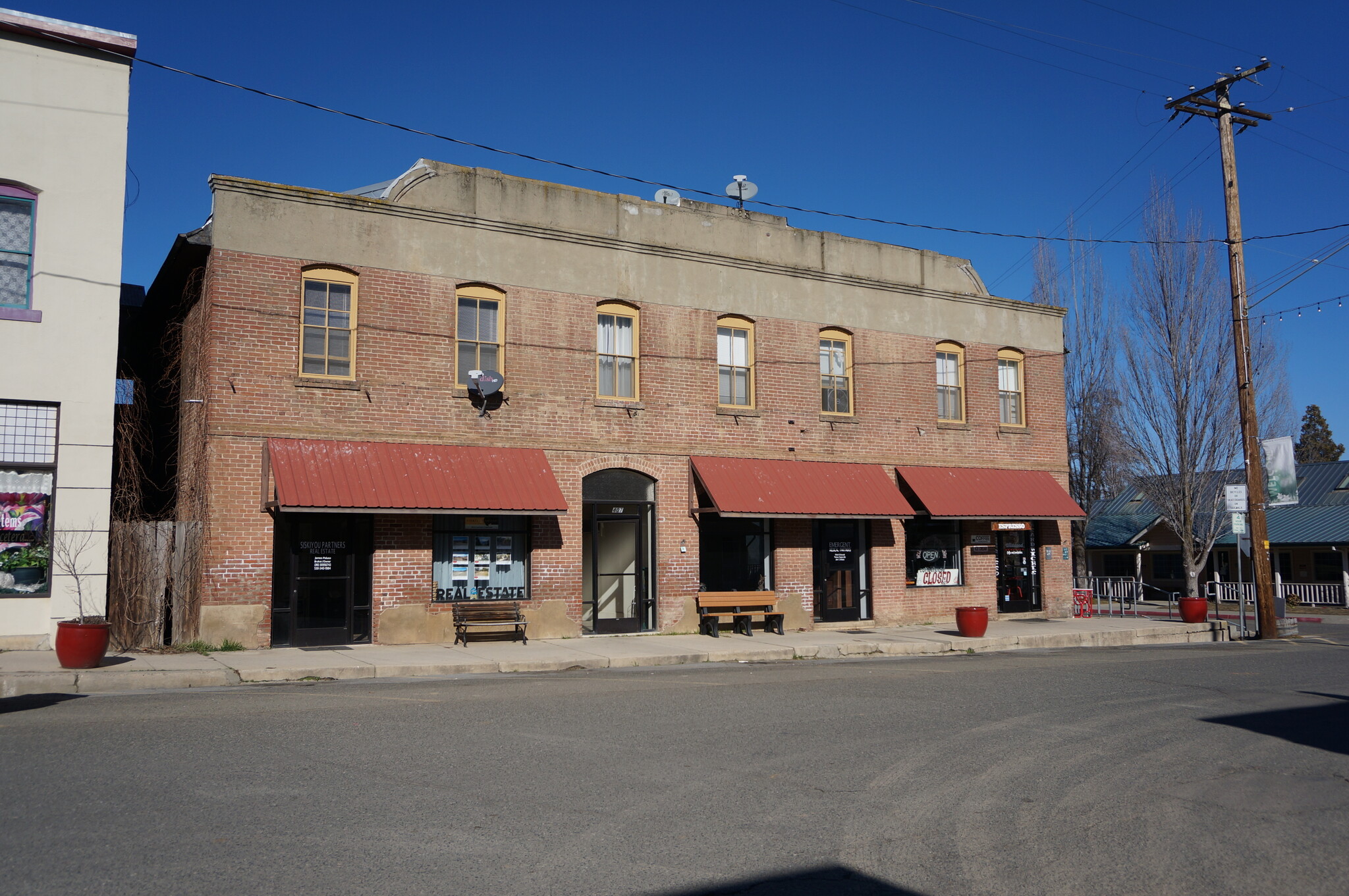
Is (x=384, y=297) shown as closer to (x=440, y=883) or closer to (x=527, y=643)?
(x=527, y=643)

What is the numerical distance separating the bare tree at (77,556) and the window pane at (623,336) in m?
9.49

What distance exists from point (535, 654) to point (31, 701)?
22.7 feet

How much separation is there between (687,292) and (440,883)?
1652 cm

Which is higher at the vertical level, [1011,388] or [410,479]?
[1011,388]

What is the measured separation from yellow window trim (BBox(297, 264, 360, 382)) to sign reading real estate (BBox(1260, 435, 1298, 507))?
19.2m

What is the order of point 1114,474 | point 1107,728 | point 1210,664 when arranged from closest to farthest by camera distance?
point 1107,728
point 1210,664
point 1114,474

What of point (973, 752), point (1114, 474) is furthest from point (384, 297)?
point (1114, 474)

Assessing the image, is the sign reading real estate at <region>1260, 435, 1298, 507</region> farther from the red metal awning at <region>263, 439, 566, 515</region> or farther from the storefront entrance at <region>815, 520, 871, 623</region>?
the red metal awning at <region>263, 439, 566, 515</region>

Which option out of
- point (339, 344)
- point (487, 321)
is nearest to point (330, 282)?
point (339, 344)

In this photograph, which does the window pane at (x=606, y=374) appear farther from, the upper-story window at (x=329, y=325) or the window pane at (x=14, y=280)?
the window pane at (x=14, y=280)

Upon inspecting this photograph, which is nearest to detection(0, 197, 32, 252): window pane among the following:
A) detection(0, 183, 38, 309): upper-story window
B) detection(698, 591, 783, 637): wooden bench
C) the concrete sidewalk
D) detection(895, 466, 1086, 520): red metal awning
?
detection(0, 183, 38, 309): upper-story window

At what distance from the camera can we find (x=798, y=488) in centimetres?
2077

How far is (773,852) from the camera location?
5.89 meters

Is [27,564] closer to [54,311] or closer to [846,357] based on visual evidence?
[54,311]
